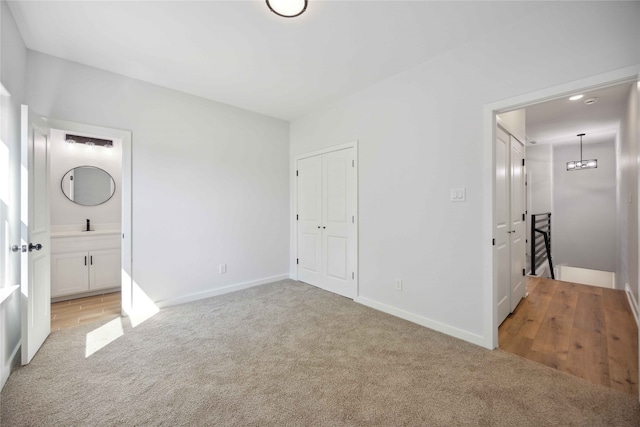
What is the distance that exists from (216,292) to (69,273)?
192 centimetres

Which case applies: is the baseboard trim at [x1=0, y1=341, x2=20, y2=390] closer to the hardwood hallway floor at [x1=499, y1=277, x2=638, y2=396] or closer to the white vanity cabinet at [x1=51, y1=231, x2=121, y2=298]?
the white vanity cabinet at [x1=51, y1=231, x2=121, y2=298]

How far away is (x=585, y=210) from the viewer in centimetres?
600

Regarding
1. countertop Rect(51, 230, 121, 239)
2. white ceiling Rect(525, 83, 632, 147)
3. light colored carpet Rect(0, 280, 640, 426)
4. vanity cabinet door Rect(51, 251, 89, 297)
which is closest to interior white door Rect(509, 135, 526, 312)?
white ceiling Rect(525, 83, 632, 147)

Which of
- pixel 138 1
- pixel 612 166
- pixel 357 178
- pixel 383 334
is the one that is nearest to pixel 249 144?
pixel 357 178

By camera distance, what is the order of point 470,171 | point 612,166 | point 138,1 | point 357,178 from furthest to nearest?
point 612,166
point 357,178
point 470,171
point 138,1

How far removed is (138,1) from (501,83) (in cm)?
290

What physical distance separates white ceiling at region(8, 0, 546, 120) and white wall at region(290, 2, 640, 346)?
0.21 m

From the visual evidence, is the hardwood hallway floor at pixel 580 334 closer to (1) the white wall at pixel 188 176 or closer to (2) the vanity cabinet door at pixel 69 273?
(1) the white wall at pixel 188 176

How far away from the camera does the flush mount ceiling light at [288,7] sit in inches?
74.2

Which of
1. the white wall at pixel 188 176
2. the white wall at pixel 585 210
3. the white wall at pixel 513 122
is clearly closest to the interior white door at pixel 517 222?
the white wall at pixel 513 122

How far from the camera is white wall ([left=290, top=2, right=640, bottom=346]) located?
192 centimetres

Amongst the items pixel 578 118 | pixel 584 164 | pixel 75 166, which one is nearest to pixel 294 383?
pixel 75 166

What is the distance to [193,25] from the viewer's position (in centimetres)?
220

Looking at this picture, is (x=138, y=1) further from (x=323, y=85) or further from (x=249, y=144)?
(x=249, y=144)
